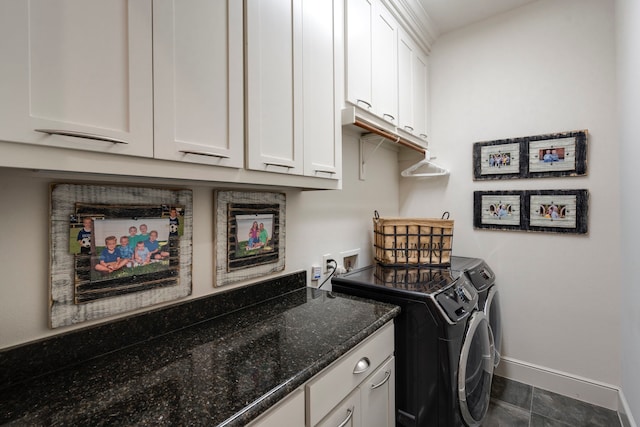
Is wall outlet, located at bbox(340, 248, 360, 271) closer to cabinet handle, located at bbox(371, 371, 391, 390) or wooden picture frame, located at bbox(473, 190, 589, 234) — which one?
cabinet handle, located at bbox(371, 371, 391, 390)

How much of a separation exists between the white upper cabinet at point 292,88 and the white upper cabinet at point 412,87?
34.8 inches

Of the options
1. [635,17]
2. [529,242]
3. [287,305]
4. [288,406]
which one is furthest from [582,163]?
[288,406]

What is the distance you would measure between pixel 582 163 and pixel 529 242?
2.07 feet

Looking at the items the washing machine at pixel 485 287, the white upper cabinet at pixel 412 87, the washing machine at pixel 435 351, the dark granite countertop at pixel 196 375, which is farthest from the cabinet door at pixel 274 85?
the washing machine at pixel 485 287

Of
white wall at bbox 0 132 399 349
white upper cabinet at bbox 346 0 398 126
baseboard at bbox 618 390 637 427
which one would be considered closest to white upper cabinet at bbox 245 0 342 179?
white upper cabinet at bbox 346 0 398 126

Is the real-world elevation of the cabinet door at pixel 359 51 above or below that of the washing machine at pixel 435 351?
above

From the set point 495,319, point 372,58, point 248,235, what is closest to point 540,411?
point 495,319

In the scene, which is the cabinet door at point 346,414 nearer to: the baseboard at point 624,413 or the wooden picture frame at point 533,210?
the baseboard at point 624,413

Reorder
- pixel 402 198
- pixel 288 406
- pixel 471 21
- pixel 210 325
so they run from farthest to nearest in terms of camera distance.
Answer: pixel 402 198, pixel 471 21, pixel 210 325, pixel 288 406

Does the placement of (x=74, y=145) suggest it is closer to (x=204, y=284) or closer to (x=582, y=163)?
(x=204, y=284)

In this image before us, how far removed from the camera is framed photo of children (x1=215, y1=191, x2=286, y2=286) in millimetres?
1245

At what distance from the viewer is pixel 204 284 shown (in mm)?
1203

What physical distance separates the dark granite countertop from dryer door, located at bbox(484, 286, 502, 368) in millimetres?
1180

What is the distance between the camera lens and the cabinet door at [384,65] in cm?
178
